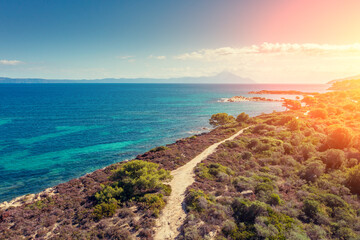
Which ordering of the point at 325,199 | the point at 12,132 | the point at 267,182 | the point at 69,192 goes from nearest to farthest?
the point at 325,199 → the point at 267,182 → the point at 69,192 → the point at 12,132

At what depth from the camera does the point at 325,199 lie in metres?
18.1

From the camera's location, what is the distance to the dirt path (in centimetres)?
1529

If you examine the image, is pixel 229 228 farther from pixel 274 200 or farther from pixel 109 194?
pixel 109 194

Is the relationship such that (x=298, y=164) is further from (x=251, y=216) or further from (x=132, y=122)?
(x=132, y=122)

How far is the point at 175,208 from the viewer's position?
18453 mm

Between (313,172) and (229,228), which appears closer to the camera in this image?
(229,228)

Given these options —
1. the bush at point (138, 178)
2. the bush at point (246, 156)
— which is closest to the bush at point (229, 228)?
the bush at point (138, 178)

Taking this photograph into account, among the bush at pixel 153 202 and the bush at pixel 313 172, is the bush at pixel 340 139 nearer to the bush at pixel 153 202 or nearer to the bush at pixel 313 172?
the bush at pixel 313 172

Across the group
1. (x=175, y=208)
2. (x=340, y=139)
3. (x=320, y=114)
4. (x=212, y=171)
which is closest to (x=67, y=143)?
(x=212, y=171)

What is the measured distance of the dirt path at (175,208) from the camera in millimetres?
15288

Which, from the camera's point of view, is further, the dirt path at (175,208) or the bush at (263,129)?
the bush at (263,129)

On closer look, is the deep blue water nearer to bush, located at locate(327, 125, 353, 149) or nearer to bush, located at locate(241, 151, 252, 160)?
bush, located at locate(241, 151, 252, 160)

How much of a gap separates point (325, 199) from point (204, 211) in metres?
12.3

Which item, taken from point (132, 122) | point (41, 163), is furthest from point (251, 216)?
point (132, 122)
